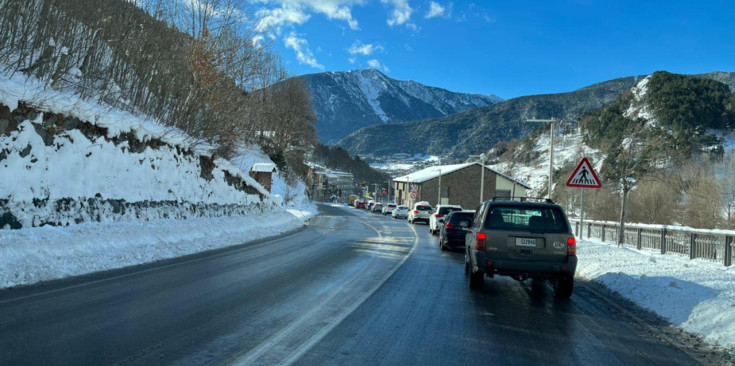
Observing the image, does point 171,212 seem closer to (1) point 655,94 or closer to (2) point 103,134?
(2) point 103,134

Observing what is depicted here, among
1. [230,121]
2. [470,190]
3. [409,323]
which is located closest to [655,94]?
[470,190]

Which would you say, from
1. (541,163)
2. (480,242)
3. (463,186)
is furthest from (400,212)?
(541,163)

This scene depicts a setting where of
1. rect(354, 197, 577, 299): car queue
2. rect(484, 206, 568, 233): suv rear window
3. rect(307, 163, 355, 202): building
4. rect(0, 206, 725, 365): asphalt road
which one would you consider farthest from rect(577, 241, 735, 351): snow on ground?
rect(307, 163, 355, 202): building

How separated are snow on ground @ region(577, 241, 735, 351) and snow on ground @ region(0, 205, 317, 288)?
32.5ft

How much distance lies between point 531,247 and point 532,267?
13.2 inches

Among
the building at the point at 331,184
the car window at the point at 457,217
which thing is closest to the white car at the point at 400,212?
the car window at the point at 457,217

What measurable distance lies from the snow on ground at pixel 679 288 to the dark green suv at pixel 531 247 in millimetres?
1403

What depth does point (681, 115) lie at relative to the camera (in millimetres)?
88750

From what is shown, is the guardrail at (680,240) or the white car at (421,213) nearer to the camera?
the guardrail at (680,240)

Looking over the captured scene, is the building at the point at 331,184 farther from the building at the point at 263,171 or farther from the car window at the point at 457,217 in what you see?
the car window at the point at 457,217

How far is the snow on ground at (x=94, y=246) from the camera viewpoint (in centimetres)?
930

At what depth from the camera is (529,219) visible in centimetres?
941

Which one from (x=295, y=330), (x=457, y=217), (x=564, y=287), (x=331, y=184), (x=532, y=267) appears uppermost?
(x=331, y=184)

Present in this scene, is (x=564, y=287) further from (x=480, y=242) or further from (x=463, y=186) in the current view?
(x=463, y=186)
